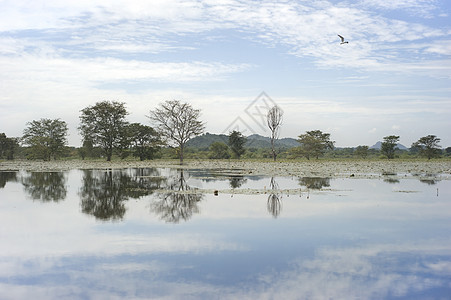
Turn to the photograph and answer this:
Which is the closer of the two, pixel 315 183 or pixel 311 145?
pixel 315 183

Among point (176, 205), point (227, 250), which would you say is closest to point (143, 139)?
point (176, 205)

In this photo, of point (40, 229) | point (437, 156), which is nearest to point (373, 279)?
point (40, 229)

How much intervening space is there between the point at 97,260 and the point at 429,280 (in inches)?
237

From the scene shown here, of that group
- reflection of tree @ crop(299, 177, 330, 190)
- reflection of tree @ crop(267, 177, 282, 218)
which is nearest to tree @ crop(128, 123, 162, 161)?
Result: reflection of tree @ crop(299, 177, 330, 190)

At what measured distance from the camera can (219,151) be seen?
74.6 m

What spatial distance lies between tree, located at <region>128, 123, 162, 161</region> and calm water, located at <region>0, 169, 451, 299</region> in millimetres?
49685

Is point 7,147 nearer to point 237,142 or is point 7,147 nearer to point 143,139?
point 143,139

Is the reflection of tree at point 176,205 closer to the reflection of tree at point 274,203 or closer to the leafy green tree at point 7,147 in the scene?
the reflection of tree at point 274,203

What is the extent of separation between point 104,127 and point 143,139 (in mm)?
6574

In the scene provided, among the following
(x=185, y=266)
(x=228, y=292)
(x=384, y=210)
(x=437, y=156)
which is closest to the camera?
(x=228, y=292)

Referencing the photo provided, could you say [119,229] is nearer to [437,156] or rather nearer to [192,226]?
[192,226]

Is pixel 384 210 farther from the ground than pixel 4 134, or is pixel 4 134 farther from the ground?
pixel 4 134

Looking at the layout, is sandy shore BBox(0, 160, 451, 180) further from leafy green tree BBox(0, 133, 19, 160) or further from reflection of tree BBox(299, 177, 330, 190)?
leafy green tree BBox(0, 133, 19, 160)

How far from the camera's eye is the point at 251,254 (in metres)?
7.77
